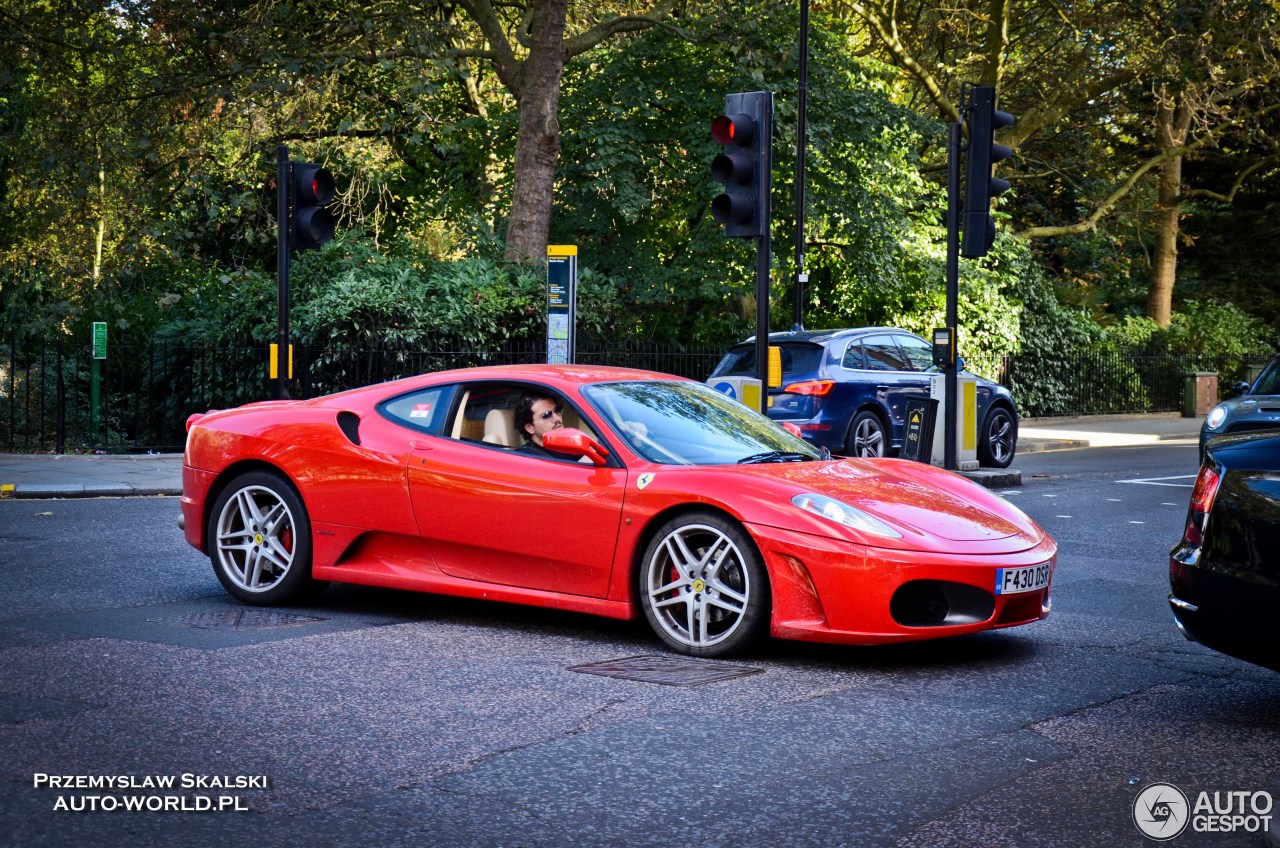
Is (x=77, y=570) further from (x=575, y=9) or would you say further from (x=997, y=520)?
(x=575, y=9)

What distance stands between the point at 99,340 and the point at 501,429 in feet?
41.9

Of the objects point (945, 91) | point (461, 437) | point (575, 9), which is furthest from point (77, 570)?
point (945, 91)

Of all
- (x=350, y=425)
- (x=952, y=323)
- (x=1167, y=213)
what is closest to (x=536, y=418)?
(x=350, y=425)

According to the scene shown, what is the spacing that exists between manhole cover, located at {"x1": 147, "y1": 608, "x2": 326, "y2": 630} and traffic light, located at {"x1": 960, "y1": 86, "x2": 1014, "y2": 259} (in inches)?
380

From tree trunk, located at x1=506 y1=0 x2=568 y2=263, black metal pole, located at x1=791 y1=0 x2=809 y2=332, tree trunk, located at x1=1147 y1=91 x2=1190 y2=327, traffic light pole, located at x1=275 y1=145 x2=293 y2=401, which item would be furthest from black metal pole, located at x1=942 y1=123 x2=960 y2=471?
tree trunk, located at x1=1147 y1=91 x2=1190 y2=327

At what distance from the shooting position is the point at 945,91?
32.7 m

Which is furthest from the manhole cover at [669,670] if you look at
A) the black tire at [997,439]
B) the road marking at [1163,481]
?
the black tire at [997,439]

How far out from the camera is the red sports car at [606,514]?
20.6 ft

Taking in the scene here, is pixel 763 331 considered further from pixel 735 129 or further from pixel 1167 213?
pixel 1167 213

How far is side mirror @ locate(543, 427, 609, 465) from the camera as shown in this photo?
22.2 ft

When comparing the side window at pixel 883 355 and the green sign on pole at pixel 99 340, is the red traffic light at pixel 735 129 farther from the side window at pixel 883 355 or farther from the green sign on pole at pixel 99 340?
the green sign on pole at pixel 99 340

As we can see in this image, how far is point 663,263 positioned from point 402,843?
22394 millimetres

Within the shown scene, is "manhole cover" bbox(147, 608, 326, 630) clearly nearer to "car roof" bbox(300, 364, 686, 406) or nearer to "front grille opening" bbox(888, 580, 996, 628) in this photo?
"car roof" bbox(300, 364, 686, 406)

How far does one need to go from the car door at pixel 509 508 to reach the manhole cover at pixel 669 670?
0.51 meters
